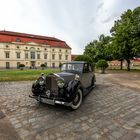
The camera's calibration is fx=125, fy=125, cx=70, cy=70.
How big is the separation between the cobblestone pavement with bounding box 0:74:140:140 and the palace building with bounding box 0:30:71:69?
45.5m

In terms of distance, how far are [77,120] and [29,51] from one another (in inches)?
1944

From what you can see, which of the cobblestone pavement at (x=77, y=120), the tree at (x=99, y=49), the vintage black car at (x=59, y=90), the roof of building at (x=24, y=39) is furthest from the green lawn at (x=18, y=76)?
the roof of building at (x=24, y=39)

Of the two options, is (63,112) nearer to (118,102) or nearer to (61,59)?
(118,102)

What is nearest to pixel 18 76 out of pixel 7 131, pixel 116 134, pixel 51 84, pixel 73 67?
pixel 73 67

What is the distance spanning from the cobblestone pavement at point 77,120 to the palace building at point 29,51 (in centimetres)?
4554

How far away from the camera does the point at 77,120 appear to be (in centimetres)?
360

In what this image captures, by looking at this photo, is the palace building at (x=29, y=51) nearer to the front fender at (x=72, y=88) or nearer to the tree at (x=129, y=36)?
the tree at (x=129, y=36)

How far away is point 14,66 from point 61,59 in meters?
20.2

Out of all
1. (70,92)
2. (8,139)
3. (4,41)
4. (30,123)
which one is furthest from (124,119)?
(4,41)

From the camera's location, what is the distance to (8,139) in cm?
273

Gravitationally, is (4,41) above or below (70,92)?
above

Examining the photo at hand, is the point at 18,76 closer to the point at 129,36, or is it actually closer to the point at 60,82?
the point at 60,82

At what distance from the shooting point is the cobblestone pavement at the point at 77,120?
2871 mm

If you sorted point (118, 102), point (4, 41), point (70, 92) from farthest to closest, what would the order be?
point (4, 41)
point (118, 102)
point (70, 92)
